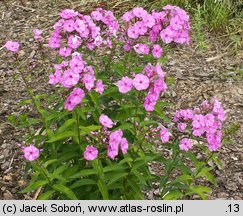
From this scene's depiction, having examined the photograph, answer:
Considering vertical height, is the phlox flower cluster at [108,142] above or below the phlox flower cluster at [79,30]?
below

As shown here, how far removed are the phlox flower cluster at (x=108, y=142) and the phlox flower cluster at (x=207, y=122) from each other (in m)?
0.42

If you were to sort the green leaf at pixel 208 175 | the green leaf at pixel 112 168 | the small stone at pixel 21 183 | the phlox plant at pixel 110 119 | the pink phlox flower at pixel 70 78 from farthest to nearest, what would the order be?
1. the small stone at pixel 21 183
2. the green leaf at pixel 208 175
3. the green leaf at pixel 112 168
4. the phlox plant at pixel 110 119
5. the pink phlox flower at pixel 70 78

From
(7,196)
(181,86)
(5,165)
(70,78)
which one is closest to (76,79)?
(70,78)

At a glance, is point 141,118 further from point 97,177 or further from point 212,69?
point 212,69

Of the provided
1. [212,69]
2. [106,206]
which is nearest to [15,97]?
[212,69]

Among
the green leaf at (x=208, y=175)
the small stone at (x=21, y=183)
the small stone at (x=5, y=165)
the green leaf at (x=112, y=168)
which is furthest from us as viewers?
the small stone at (x=5, y=165)

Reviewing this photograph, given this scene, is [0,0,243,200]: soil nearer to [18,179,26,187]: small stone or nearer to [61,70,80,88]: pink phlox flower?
[18,179,26,187]: small stone

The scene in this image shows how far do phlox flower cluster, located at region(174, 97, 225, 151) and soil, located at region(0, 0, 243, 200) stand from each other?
1315 millimetres

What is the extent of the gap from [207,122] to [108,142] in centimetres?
57

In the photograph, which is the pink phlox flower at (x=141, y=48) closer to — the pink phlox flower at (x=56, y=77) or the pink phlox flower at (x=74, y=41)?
the pink phlox flower at (x=74, y=41)

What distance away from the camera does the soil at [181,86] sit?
13.5 ft

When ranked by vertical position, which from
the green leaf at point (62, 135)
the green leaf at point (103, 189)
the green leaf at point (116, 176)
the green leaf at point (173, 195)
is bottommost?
the green leaf at point (173, 195)

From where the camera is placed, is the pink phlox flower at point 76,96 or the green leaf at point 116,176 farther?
the green leaf at point 116,176

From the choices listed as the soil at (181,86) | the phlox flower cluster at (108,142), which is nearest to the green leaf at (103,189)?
the phlox flower cluster at (108,142)
